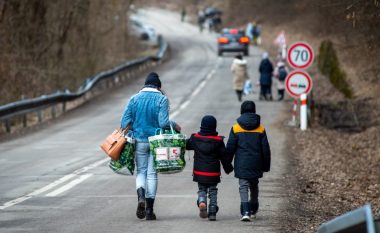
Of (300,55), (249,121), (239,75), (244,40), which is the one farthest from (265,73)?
(244,40)

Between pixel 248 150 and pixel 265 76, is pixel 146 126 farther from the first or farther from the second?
pixel 265 76

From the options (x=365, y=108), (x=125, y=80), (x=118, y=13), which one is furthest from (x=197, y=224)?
(x=118, y=13)

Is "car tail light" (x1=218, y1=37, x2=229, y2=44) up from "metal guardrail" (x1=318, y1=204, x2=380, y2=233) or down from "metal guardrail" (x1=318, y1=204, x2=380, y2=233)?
up

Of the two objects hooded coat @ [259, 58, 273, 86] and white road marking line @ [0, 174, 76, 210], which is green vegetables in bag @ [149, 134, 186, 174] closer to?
white road marking line @ [0, 174, 76, 210]

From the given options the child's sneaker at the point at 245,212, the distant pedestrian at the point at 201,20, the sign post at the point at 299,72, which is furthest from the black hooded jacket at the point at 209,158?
the distant pedestrian at the point at 201,20

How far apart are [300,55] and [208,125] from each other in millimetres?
12774

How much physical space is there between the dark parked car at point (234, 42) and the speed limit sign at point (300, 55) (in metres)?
34.9

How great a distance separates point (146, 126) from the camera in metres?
10.7

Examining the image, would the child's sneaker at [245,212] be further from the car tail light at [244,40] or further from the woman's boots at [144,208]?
the car tail light at [244,40]

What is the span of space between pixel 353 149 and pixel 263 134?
12165mm

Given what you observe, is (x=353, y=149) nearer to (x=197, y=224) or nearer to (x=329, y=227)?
(x=197, y=224)

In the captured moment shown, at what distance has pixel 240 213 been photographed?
11180 millimetres

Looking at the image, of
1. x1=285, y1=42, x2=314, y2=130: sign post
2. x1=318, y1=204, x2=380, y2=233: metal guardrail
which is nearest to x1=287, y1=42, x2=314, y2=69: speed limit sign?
x1=285, y1=42, x2=314, y2=130: sign post

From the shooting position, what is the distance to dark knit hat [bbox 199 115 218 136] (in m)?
10.4
